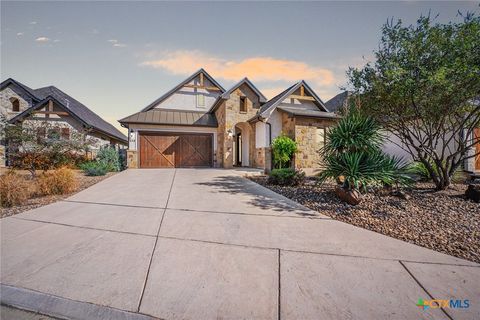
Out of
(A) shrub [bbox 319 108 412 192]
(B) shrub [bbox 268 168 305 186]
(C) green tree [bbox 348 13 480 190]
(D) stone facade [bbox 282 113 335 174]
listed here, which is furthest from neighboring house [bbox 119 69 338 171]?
(A) shrub [bbox 319 108 412 192]

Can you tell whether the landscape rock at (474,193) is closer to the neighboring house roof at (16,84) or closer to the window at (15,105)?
the neighboring house roof at (16,84)

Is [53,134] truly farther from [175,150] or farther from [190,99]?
[190,99]

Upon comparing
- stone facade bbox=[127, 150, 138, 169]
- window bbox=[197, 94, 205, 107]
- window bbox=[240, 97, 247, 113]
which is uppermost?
window bbox=[197, 94, 205, 107]

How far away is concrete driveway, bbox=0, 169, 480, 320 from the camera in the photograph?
2.06 metres

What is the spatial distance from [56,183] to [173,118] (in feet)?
32.4

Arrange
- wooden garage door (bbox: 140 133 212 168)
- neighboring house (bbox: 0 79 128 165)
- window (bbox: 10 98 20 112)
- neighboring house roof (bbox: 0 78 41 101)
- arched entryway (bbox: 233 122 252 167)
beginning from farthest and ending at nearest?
arched entryway (bbox: 233 122 252 167), window (bbox: 10 98 20 112), neighboring house roof (bbox: 0 78 41 101), neighboring house (bbox: 0 79 128 165), wooden garage door (bbox: 140 133 212 168)

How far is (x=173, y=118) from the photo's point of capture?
1562cm

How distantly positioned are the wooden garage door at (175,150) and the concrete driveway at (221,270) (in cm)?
1082

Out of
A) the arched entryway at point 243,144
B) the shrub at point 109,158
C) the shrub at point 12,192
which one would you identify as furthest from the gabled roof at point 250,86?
the shrub at point 12,192

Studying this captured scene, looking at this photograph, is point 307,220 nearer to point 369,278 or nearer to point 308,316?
point 369,278

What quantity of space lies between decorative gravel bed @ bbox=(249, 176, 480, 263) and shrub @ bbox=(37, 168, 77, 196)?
7145 mm

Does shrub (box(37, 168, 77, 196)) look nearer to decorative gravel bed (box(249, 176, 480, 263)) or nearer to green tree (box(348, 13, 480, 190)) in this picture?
decorative gravel bed (box(249, 176, 480, 263))

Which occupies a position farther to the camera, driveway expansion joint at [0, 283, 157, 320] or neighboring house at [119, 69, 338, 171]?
neighboring house at [119, 69, 338, 171]

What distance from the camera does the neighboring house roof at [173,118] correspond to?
1461 cm
